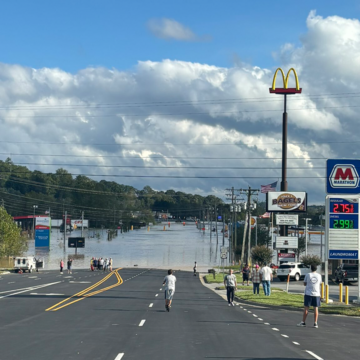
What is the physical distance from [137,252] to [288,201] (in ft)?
204

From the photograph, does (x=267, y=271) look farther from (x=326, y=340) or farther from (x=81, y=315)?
(x=326, y=340)

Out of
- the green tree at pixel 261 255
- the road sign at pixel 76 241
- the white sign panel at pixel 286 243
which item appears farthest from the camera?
the road sign at pixel 76 241

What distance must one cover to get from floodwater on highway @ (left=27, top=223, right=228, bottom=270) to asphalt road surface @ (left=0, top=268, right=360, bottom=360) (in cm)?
6918

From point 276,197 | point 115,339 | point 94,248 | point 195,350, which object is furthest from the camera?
point 94,248

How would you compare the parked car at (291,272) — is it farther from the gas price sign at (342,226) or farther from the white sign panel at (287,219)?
A: the gas price sign at (342,226)

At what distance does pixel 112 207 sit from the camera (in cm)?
18738

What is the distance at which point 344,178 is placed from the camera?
97.9 ft

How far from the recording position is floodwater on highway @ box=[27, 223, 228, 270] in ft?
347

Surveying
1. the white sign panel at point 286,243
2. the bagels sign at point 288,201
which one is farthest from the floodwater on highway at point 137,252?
the white sign panel at point 286,243

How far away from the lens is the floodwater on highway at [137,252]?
106 meters

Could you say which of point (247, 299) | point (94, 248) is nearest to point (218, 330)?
point (247, 299)

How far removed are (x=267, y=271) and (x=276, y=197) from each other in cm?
4205

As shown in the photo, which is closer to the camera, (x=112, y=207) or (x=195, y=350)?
(x=195, y=350)

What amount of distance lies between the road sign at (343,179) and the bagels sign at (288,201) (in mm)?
42845
